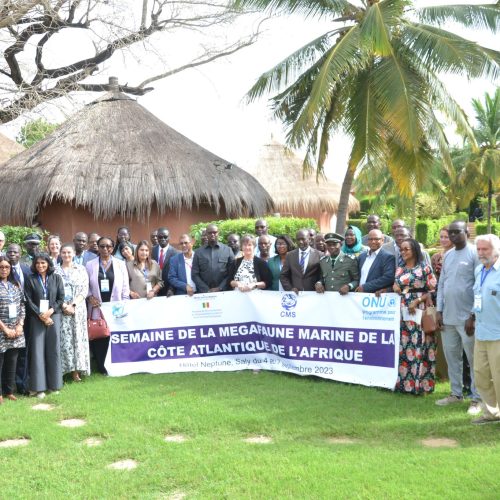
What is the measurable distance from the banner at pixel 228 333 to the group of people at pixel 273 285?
18 cm

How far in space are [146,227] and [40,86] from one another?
15.0ft

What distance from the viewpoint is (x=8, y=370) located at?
7344 millimetres

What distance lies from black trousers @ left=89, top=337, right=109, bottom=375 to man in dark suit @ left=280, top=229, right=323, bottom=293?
8.55 ft

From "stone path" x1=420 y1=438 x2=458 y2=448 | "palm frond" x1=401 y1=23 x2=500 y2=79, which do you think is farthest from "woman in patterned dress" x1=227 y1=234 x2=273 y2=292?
"palm frond" x1=401 y1=23 x2=500 y2=79

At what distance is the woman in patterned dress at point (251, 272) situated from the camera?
8.41m

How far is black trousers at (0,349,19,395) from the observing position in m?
7.26

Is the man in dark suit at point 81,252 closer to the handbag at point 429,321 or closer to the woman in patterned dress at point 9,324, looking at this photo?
the woman in patterned dress at point 9,324

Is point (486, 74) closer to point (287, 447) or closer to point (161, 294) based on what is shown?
point (161, 294)

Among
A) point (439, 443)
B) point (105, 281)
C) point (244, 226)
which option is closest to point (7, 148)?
point (244, 226)

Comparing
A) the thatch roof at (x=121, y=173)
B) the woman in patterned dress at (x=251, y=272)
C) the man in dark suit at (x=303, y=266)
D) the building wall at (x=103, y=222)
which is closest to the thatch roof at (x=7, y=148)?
the thatch roof at (x=121, y=173)

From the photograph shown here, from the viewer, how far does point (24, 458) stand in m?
5.35

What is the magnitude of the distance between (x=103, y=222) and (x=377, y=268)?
1085 cm

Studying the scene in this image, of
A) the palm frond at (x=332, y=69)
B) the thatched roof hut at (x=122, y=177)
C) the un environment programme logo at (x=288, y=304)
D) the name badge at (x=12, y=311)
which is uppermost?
the palm frond at (x=332, y=69)

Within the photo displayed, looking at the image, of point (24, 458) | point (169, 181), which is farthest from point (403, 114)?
point (24, 458)
